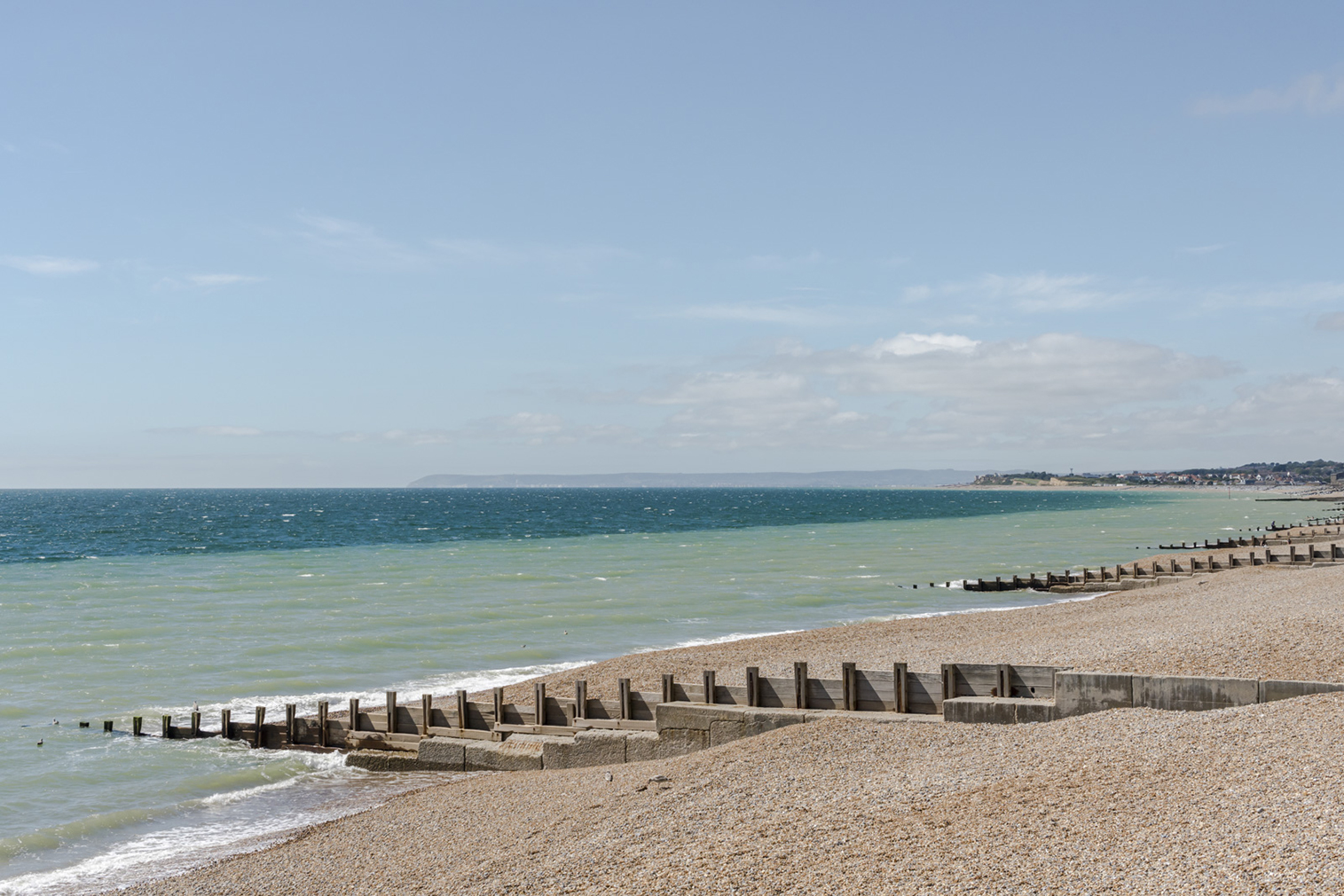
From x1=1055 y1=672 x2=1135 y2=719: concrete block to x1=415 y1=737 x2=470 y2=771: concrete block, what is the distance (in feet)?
29.2

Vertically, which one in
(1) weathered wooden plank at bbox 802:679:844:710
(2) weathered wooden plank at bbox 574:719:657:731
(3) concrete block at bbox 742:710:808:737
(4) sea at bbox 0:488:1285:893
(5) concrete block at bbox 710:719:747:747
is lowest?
(4) sea at bbox 0:488:1285:893

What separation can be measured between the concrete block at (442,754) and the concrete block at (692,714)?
3586 mm

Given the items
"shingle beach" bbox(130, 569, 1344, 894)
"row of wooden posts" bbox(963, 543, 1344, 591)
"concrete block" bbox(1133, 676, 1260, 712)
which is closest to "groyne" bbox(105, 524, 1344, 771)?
"concrete block" bbox(1133, 676, 1260, 712)

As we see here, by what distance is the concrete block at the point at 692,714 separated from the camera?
13.9 m

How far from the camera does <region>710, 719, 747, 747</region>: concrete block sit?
13.8 m

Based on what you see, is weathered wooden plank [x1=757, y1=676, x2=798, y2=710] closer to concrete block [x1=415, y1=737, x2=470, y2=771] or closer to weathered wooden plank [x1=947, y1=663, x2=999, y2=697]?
weathered wooden plank [x1=947, y1=663, x2=999, y2=697]

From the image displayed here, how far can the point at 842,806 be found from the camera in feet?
32.0

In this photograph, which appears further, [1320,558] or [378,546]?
[378,546]

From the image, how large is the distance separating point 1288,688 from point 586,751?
355 inches

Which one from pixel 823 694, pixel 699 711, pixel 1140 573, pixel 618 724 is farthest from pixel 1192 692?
pixel 1140 573

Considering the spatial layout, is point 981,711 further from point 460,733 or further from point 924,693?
point 460,733

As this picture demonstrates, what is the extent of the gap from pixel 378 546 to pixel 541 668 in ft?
173

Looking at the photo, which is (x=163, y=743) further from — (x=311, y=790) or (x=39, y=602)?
(x=39, y=602)

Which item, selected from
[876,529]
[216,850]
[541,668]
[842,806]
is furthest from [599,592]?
[876,529]
